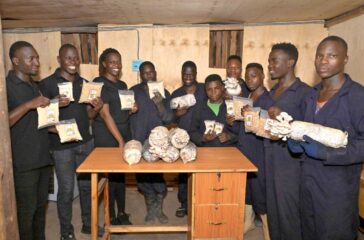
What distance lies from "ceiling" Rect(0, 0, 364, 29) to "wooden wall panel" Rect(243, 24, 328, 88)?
0.57 ft

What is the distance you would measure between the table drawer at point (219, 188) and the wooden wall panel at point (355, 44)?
6.68ft

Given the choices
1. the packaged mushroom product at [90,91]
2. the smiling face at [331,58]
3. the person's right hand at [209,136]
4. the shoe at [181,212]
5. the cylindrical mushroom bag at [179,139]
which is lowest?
the shoe at [181,212]

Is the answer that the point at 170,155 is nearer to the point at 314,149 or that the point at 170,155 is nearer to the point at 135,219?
the point at 314,149

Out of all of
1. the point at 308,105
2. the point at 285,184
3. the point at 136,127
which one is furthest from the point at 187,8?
the point at 285,184

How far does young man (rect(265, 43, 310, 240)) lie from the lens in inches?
105

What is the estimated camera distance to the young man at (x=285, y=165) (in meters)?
2.68

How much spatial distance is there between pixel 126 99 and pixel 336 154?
2.09m

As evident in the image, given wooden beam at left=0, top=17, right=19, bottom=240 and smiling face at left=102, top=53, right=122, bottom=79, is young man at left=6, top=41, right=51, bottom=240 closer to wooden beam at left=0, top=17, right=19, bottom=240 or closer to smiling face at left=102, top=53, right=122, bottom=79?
wooden beam at left=0, top=17, right=19, bottom=240

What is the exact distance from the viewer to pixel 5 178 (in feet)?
6.40

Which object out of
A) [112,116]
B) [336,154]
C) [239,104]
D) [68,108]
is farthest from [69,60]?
[336,154]

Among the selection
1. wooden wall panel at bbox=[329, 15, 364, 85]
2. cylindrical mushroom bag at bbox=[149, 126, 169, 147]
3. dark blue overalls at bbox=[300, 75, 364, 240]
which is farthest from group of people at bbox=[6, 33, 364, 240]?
wooden wall panel at bbox=[329, 15, 364, 85]

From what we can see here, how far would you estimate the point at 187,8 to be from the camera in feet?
11.5

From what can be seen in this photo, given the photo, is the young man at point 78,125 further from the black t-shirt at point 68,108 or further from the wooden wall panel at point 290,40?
the wooden wall panel at point 290,40

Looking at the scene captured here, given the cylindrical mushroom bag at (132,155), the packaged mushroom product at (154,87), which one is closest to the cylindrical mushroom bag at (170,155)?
the cylindrical mushroom bag at (132,155)
